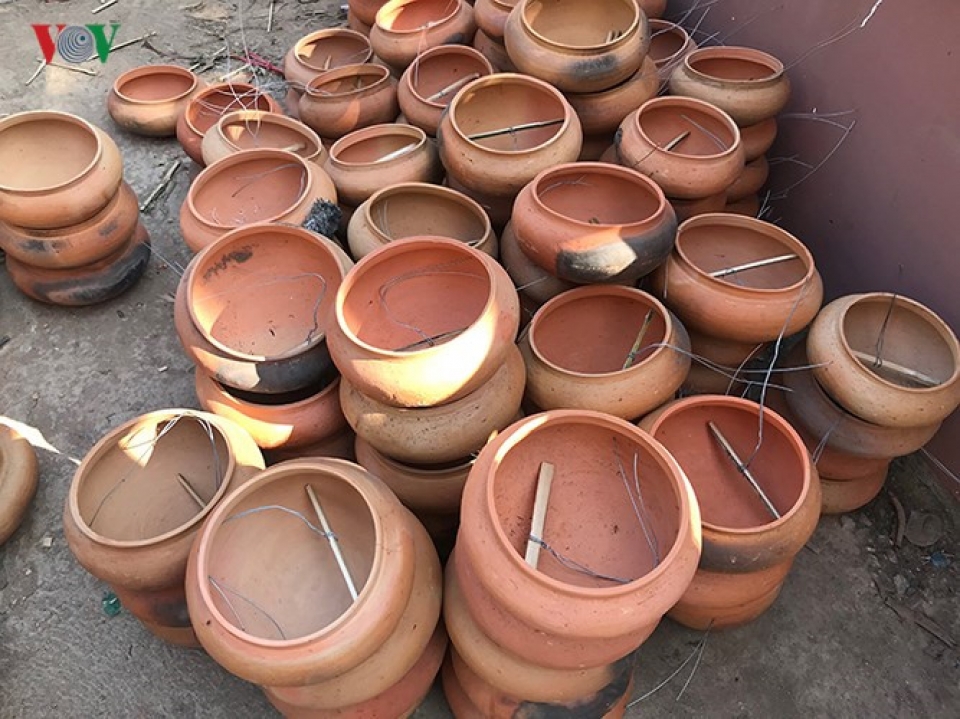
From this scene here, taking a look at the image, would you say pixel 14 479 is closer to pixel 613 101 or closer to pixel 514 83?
pixel 514 83

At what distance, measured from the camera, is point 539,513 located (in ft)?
7.79

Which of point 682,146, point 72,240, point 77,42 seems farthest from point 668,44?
point 77,42

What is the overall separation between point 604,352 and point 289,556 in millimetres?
1693

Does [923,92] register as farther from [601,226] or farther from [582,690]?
[582,690]

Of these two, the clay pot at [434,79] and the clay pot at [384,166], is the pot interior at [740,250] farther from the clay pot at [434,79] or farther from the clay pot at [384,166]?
the clay pot at [434,79]

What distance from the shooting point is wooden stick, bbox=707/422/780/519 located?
2701 mm

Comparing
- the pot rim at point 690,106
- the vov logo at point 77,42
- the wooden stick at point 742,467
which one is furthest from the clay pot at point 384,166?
the vov logo at point 77,42

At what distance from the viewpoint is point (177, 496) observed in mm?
2893

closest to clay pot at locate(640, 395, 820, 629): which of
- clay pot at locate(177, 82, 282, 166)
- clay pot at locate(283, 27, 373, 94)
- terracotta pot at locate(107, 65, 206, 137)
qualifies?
clay pot at locate(177, 82, 282, 166)

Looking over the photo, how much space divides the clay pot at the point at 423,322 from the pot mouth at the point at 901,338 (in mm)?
1506

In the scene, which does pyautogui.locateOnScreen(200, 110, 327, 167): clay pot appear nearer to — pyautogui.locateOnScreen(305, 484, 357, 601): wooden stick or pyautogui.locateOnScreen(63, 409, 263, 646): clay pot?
pyautogui.locateOnScreen(63, 409, 263, 646): clay pot

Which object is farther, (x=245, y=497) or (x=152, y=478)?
(x=152, y=478)

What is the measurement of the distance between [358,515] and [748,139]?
296 cm

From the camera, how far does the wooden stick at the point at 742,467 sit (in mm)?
2701
